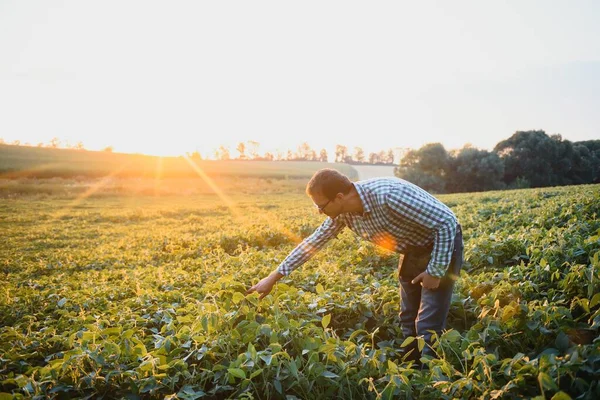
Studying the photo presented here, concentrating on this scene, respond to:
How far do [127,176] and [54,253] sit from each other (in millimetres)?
50410

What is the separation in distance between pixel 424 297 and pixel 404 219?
79 cm

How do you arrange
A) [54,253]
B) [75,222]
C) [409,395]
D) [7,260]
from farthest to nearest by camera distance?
[75,222] → [54,253] → [7,260] → [409,395]

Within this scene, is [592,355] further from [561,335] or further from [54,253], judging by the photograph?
[54,253]

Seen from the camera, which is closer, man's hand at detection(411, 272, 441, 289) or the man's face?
man's hand at detection(411, 272, 441, 289)

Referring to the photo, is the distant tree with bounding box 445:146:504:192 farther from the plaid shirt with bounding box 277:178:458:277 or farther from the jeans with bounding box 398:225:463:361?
the plaid shirt with bounding box 277:178:458:277

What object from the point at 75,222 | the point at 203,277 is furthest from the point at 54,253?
the point at 75,222

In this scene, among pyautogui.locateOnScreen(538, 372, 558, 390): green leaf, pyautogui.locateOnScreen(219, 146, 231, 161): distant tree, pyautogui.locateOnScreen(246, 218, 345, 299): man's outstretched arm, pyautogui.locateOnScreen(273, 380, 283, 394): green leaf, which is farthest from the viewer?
pyautogui.locateOnScreen(219, 146, 231, 161): distant tree

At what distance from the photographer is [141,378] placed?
2598mm

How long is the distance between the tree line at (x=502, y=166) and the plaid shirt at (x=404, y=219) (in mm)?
46494

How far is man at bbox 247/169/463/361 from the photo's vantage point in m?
3.37

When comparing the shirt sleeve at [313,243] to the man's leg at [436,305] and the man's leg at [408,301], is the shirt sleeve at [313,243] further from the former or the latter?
the man's leg at [436,305]

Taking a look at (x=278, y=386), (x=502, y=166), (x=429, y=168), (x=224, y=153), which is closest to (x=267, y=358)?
(x=278, y=386)

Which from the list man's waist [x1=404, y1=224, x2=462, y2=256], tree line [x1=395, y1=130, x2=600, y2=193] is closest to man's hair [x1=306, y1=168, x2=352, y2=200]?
man's waist [x1=404, y1=224, x2=462, y2=256]

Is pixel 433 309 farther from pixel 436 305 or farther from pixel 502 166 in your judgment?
pixel 502 166
